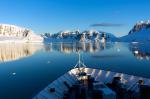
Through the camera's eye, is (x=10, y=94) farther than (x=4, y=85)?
No

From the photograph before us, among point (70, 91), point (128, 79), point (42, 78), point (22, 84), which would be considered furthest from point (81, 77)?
point (42, 78)

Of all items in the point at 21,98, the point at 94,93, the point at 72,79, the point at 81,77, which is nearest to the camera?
the point at 94,93

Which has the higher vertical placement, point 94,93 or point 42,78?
point 94,93

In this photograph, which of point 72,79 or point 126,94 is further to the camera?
point 72,79

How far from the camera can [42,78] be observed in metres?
67.8

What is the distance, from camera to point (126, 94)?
1294 inches

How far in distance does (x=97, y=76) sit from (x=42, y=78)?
24415 millimetres

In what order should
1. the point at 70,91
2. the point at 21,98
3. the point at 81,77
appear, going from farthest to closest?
the point at 21,98 → the point at 81,77 → the point at 70,91

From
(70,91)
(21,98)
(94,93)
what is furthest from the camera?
(21,98)

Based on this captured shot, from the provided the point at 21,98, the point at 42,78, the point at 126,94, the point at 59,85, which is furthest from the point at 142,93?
the point at 42,78

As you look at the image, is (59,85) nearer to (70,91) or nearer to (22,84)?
(70,91)

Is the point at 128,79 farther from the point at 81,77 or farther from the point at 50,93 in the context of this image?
the point at 50,93

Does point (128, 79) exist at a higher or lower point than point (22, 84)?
higher

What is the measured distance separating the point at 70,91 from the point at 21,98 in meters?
13.8
